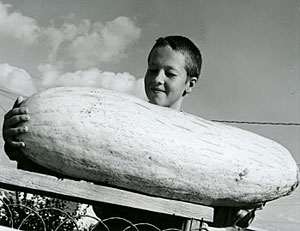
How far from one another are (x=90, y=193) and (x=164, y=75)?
59cm

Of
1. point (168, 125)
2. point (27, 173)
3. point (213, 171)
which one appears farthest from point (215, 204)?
point (27, 173)

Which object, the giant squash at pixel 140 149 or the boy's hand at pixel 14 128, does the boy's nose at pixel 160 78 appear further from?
the boy's hand at pixel 14 128

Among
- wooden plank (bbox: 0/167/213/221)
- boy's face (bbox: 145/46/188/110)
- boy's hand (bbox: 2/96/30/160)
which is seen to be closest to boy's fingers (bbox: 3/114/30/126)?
boy's hand (bbox: 2/96/30/160)

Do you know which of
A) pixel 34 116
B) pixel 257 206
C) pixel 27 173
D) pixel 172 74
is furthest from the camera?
pixel 172 74

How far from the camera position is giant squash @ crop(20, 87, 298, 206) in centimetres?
146

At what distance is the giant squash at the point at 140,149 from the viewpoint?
1465 millimetres

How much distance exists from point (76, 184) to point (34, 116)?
21cm

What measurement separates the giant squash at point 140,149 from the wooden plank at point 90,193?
0.12 ft

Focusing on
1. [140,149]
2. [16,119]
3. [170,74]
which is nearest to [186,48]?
[170,74]

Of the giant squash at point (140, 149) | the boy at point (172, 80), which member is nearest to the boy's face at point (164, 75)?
the boy at point (172, 80)

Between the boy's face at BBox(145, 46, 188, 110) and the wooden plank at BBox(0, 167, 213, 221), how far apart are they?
47cm

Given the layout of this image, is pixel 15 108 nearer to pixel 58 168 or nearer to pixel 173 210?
pixel 58 168

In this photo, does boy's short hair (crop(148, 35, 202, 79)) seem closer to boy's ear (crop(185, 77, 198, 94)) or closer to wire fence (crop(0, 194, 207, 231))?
boy's ear (crop(185, 77, 198, 94))

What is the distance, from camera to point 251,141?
1.68 metres
